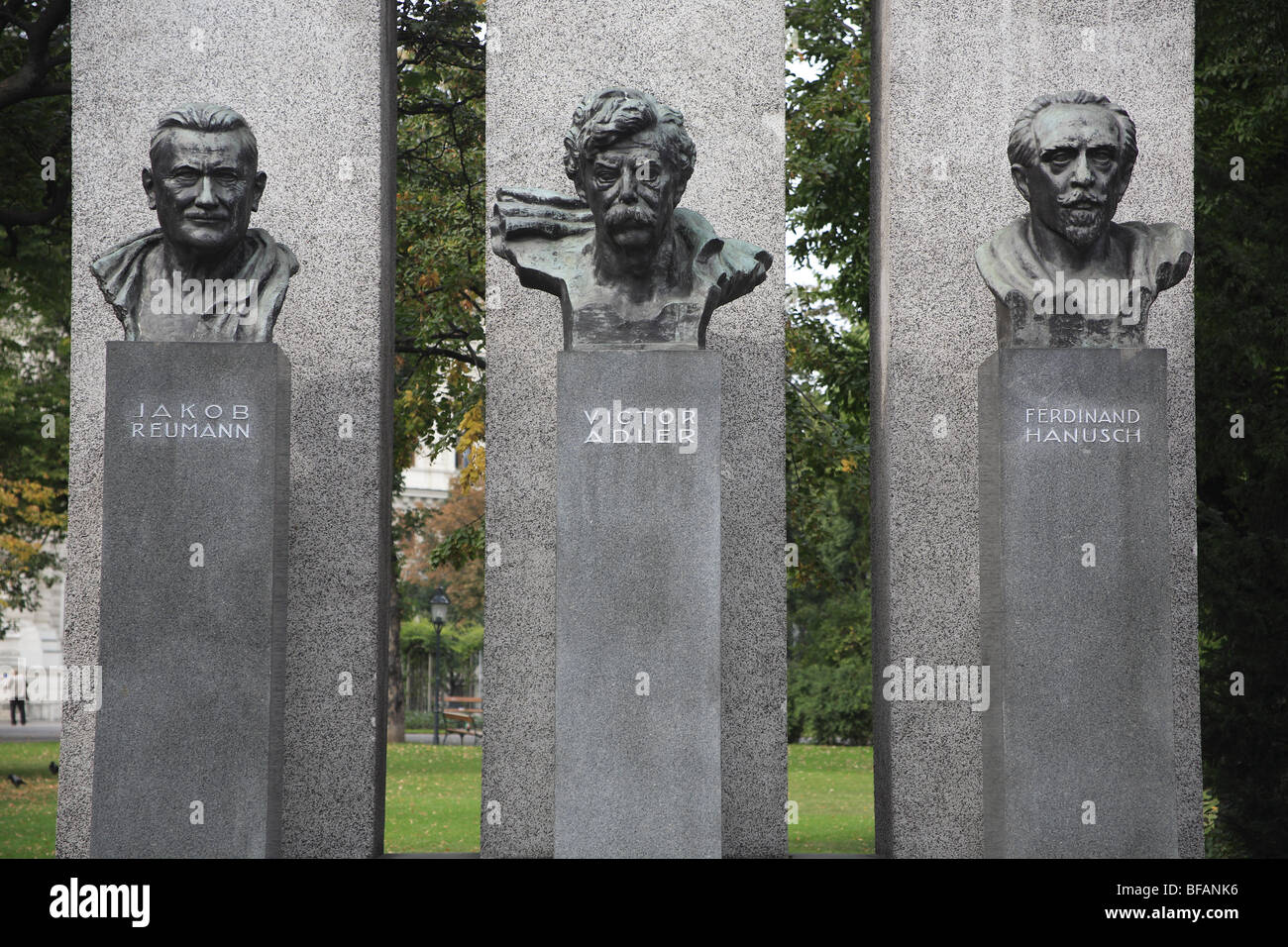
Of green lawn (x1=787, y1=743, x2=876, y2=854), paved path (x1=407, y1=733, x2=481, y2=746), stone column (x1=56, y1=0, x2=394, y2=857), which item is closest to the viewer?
stone column (x1=56, y1=0, x2=394, y2=857)

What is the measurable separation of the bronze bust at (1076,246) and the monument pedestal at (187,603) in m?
3.73

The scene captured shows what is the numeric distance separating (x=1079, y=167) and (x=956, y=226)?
1632 millimetres

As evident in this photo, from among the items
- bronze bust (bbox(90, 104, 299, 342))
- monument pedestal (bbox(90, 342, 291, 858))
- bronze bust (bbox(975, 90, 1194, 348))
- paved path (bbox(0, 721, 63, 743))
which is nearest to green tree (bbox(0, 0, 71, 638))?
paved path (bbox(0, 721, 63, 743))

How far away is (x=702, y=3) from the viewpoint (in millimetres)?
9117

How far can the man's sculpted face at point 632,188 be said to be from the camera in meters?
7.07

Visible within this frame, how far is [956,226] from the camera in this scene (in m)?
8.99

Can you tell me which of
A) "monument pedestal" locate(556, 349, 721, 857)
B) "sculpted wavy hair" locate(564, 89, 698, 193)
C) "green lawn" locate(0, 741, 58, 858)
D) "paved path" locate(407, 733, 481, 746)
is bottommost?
"paved path" locate(407, 733, 481, 746)

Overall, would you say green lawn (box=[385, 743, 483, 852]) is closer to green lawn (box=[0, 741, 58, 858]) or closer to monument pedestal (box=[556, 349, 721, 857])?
green lawn (box=[0, 741, 58, 858])

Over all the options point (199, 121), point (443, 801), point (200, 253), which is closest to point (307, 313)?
point (200, 253)

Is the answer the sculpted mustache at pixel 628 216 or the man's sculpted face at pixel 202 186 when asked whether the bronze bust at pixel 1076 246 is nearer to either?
the sculpted mustache at pixel 628 216

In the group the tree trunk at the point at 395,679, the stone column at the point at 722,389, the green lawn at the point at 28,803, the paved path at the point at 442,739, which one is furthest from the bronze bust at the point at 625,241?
the paved path at the point at 442,739

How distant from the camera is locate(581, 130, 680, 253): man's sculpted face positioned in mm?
7070

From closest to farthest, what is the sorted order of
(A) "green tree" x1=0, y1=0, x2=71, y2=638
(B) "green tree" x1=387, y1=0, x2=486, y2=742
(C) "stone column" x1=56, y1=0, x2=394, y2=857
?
(C) "stone column" x1=56, y1=0, x2=394, y2=857 → (A) "green tree" x1=0, y1=0, x2=71, y2=638 → (B) "green tree" x1=387, y1=0, x2=486, y2=742

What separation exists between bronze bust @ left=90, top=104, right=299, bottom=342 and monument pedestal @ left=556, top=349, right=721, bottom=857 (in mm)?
1713
